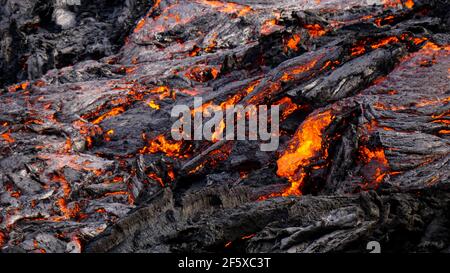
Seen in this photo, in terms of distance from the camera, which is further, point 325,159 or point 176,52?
point 176,52

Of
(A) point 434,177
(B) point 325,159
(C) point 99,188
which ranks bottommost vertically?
(C) point 99,188

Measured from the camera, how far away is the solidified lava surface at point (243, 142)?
8.72 m

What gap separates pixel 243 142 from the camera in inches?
Result: 618

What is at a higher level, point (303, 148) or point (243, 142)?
point (303, 148)

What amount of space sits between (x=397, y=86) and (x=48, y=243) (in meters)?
12.2

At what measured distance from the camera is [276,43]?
73.9ft

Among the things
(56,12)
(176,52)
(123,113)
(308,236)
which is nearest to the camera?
(308,236)

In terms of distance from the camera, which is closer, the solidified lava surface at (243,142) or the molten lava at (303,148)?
the solidified lava surface at (243,142)

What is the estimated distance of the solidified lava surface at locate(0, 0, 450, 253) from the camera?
28.6 feet

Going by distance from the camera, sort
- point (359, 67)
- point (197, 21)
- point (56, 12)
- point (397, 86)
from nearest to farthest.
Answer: point (397, 86) → point (359, 67) → point (197, 21) → point (56, 12)

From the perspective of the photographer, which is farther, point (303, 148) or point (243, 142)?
point (243, 142)

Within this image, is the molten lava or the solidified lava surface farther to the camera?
the molten lava

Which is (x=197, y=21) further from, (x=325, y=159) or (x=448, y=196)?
(x=448, y=196)

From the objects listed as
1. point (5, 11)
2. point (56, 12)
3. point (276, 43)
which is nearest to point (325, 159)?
point (276, 43)
